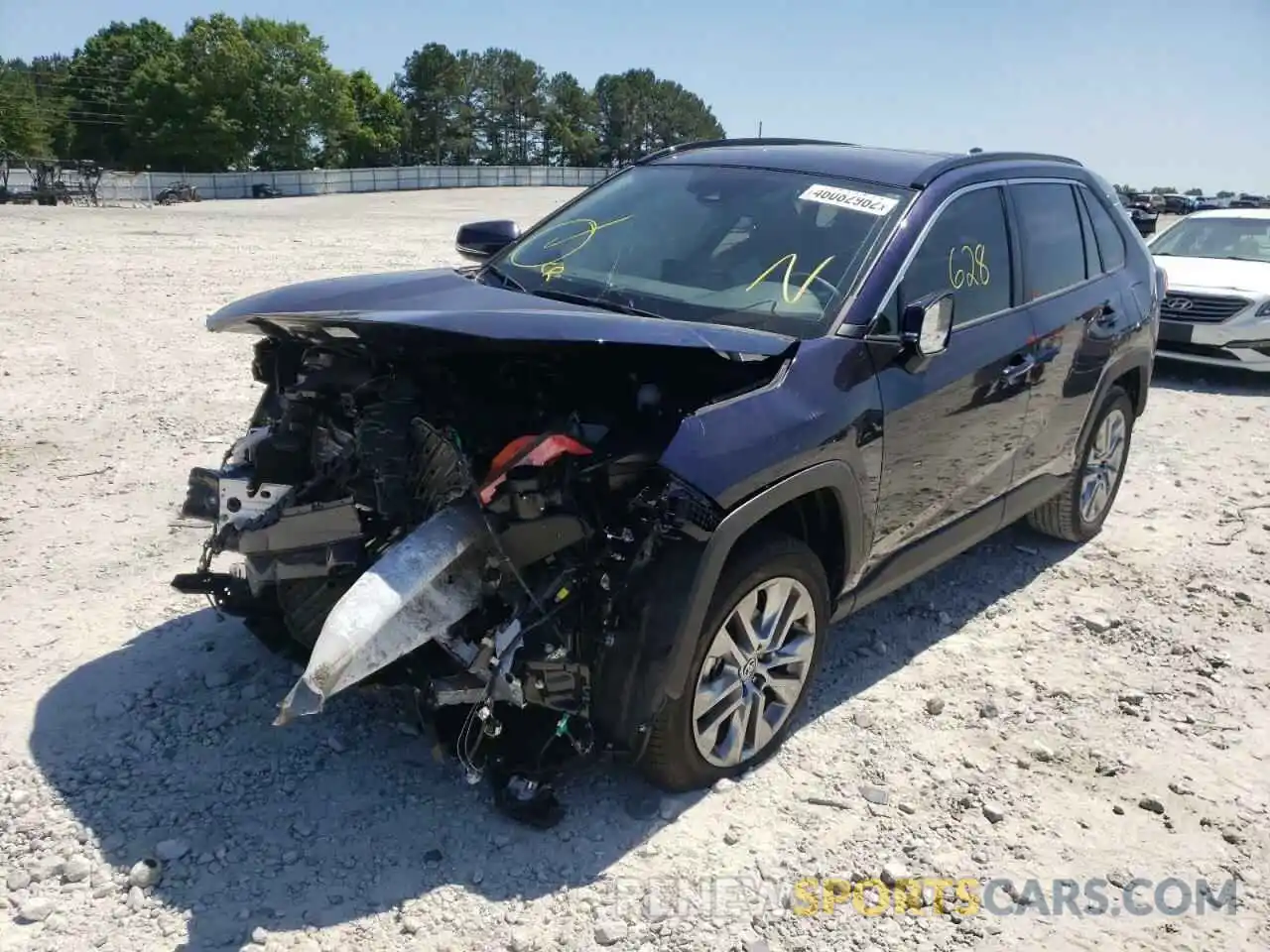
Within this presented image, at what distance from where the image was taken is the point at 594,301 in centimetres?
367

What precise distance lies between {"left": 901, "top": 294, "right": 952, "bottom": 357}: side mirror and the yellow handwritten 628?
0.51 metres

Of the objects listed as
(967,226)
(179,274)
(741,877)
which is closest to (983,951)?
(741,877)

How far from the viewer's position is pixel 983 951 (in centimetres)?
278

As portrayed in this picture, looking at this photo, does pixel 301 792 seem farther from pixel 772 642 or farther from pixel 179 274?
pixel 179 274

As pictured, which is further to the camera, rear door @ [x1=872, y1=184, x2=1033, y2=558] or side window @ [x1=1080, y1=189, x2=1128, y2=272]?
side window @ [x1=1080, y1=189, x2=1128, y2=272]

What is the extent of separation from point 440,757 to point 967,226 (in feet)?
9.37

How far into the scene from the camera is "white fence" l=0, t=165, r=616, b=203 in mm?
44344

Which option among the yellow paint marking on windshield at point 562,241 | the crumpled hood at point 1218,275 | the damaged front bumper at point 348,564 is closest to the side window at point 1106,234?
the yellow paint marking on windshield at point 562,241

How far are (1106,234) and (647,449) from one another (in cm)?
347

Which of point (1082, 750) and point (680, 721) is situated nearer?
point (680, 721)

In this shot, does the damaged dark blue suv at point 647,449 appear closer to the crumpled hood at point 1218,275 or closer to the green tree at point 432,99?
the crumpled hood at point 1218,275

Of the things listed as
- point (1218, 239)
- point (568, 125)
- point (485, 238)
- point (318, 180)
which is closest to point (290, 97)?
point (318, 180)

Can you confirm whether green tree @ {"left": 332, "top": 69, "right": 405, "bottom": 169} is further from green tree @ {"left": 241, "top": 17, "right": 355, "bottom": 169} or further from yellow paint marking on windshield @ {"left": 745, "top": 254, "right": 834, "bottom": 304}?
yellow paint marking on windshield @ {"left": 745, "top": 254, "right": 834, "bottom": 304}

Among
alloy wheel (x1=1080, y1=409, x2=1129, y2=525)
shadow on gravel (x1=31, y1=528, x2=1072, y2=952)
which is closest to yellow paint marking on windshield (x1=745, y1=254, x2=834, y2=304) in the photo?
shadow on gravel (x1=31, y1=528, x2=1072, y2=952)
